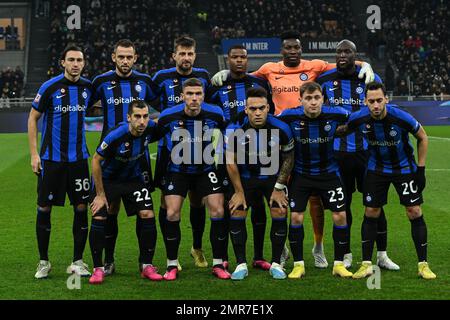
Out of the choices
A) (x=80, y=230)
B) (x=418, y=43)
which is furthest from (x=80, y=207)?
(x=418, y=43)

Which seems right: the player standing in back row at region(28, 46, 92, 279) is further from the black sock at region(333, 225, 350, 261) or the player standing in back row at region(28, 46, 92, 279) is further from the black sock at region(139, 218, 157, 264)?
the black sock at region(333, 225, 350, 261)

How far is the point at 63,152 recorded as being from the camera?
796cm

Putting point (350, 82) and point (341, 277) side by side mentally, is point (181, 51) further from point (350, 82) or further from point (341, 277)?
point (341, 277)

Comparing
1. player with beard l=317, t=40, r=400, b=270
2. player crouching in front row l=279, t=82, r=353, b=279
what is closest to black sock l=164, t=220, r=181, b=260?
player crouching in front row l=279, t=82, r=353, b=279

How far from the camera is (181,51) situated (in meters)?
8.29

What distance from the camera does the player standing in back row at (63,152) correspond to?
7945mm

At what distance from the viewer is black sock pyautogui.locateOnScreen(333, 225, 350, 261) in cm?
778

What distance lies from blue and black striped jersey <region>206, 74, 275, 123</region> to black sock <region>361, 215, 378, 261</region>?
1.76 m

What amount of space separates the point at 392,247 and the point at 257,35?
30.8m

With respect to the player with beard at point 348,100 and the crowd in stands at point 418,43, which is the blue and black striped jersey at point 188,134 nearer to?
the player with beard at point 348,100

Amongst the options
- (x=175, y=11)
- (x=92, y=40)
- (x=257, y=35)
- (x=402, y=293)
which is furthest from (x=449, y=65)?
(x=402, y=293)

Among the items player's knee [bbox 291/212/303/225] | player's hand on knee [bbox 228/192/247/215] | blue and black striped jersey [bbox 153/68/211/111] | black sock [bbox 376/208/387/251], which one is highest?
blue and black striped jersey [bbox 153/68/211/111]

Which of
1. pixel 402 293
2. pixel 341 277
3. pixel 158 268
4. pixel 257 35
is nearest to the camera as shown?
pixel 402 293

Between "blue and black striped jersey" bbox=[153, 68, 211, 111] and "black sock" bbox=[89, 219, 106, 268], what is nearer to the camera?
"black sock" bbox=[89, 219, 106, 268]
